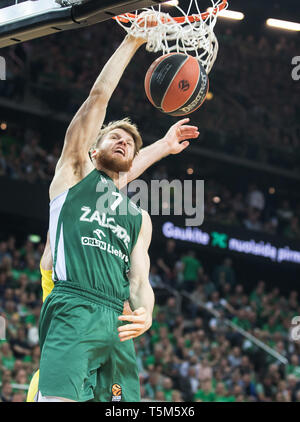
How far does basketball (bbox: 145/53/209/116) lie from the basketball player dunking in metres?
0.58

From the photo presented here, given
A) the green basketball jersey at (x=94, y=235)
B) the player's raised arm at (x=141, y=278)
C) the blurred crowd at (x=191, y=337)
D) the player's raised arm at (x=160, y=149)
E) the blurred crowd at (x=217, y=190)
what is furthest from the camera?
the blurred crowd at (x=217, y=190)

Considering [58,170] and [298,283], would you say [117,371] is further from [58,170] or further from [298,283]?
[298,283]

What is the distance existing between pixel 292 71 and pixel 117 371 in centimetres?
1729

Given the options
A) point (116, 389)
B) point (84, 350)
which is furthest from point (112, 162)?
point (116, 389)

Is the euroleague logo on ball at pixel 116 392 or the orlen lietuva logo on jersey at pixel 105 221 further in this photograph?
the orlen lietuva logo on jersey at pixel 105 221

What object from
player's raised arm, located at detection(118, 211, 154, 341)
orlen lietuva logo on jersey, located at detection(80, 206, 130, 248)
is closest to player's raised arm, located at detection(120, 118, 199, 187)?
player's raised arm, located at detection(118, 211, 154, 341)

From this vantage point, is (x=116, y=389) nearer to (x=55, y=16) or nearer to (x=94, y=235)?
(x=94, y=235)

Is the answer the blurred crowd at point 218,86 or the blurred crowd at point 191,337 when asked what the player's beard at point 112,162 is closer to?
the blurred crowd at point 191,337

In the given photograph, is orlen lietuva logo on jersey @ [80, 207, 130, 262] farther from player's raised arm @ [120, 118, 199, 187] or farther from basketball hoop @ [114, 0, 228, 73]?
basketball hoop @ [114, 0, 228, 73]

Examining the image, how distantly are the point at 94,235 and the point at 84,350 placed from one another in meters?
0.61

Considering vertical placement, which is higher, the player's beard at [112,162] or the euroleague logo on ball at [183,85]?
the euroleague logo on ball at [183,85]

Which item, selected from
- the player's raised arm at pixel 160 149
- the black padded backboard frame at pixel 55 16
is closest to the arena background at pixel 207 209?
the player's raised arm at pixel 160 149

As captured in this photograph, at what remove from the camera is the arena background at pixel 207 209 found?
12.4 metres

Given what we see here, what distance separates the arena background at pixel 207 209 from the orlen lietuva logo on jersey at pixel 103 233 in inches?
246
